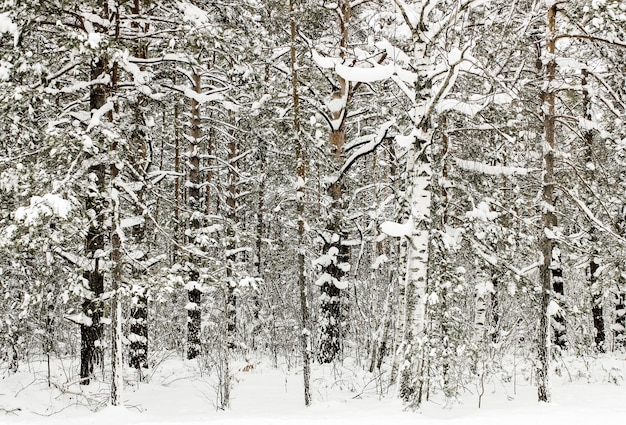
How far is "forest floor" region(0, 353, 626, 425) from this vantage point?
750cm

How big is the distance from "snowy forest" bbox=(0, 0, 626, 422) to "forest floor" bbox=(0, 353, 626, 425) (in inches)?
7.1

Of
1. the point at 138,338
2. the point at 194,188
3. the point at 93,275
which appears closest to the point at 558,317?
the point at 194,188

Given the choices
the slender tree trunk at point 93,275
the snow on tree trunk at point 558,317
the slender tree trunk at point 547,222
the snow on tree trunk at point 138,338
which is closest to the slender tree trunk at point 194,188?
the snow on tree trunk at point 138,338

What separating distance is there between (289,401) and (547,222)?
616cm

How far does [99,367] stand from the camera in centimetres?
1349

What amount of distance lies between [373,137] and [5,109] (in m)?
8.35

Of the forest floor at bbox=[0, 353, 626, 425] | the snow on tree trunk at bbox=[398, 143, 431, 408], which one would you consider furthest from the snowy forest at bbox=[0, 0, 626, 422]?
the forest floor at bbox=[0, 353, 626, 425]

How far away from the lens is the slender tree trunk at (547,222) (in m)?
9.27

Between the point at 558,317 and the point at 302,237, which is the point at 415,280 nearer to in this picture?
the point at 302,237

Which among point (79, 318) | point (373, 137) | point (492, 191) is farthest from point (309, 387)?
point (373, 137)

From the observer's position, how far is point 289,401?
36.3ft

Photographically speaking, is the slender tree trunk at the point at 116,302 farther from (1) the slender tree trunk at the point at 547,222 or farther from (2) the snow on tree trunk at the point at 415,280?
(1) the slender tree trunk at the point at 547,222

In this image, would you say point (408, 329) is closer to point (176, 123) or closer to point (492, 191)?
point (492, 191)

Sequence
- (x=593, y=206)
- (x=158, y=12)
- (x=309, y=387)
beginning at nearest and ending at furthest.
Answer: (x=309, y=387), (x=158, y=12), (x=593, y=206)
